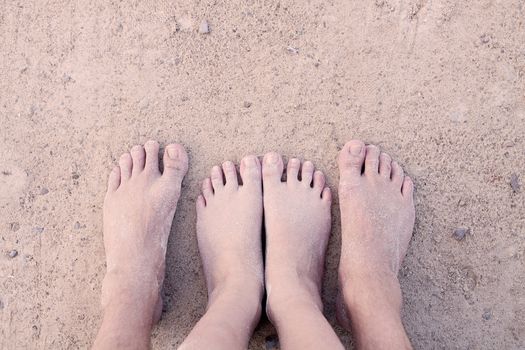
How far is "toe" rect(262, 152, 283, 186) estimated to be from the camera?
5.96ft

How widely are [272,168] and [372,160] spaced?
343mm

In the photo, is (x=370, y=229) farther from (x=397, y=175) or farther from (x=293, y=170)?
(x=293, y=170)

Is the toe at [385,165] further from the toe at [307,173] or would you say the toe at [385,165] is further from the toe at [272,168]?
the toe at [272,168]

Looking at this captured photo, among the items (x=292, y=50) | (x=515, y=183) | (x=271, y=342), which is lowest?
(x=271, y=342)

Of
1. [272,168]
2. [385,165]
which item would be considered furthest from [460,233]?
[272,168]

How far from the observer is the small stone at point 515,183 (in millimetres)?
1777

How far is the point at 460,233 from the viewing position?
5.82 feet

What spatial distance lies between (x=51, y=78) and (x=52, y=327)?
870 mm

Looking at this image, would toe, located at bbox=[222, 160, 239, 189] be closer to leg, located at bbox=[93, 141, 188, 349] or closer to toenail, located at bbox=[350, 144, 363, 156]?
leg, located at bbox=[93, 141, 188, 349]

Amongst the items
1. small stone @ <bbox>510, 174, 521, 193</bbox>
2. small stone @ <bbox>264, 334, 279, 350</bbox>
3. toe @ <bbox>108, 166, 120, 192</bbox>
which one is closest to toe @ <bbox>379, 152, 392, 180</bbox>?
small stone @ <bbox>510, 174, 521, 193</bbox>

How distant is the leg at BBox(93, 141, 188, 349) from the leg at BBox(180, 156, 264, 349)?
0.13m

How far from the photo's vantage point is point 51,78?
188 centimetres

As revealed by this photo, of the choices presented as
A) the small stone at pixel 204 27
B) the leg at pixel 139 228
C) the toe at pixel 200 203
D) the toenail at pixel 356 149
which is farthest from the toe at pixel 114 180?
the toenail at pixel 356 149

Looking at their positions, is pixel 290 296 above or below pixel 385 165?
below
